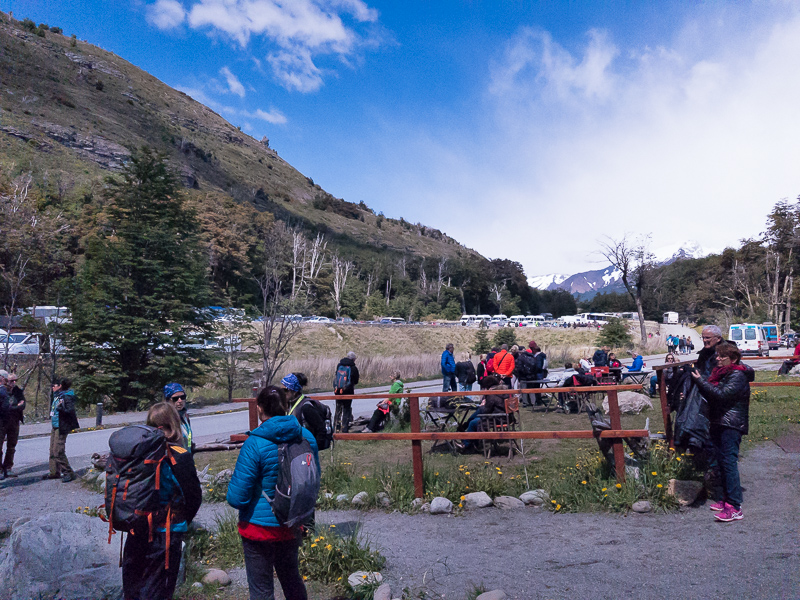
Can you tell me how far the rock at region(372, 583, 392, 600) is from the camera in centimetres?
387

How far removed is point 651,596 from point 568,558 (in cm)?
83

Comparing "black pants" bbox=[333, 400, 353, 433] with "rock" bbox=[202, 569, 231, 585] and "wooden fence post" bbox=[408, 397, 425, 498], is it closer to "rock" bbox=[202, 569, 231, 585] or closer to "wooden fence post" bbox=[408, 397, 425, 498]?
"wooden fence post" bbox=[408, 397, 425, 498]

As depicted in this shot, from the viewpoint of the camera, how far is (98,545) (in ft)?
14.2

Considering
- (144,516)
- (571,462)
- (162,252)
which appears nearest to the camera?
(144,516)

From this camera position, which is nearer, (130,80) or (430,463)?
(430,463)

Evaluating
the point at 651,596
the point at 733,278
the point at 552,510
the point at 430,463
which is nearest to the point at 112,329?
the point at 430,463

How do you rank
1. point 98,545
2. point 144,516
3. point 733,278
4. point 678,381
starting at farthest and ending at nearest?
point 733,278 < point 678,381 < point 98,545 < point 144,516

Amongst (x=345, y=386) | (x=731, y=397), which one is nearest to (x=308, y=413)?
(x=731, y=397)

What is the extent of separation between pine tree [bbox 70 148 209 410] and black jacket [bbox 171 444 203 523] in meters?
15.8

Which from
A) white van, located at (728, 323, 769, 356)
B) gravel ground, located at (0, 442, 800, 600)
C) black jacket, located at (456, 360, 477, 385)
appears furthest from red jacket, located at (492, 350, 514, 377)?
white van, located at (728, 323, 769, 356)

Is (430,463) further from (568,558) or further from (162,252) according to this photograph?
(162,252)

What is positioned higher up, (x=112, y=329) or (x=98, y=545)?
(x=112, y=329)

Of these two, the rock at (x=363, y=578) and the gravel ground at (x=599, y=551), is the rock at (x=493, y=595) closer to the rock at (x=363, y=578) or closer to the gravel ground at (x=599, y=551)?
the gravel ground at (x=599, y=551)

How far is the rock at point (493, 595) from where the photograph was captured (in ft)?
12.0
